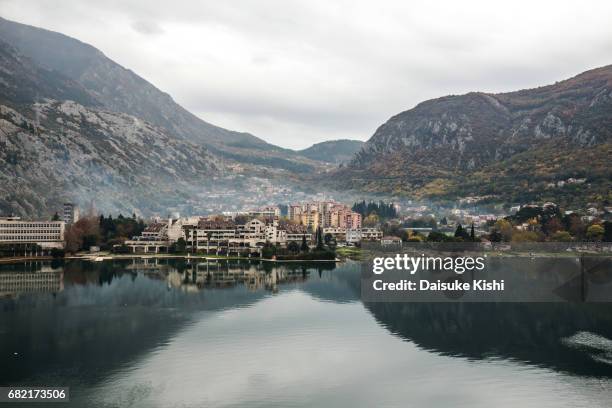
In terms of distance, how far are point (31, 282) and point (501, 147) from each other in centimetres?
11411

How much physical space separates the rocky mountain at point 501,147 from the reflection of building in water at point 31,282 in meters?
69.2

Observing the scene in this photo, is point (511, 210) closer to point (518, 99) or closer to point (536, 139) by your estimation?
point (536, 139)

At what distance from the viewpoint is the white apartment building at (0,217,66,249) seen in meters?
66.7

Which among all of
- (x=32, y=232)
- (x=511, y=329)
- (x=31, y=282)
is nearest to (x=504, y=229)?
(x=511, y=329)

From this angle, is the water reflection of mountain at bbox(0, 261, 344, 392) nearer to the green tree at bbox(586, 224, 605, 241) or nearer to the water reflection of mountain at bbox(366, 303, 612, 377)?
the water reflection of mountain at bbox(366, 303, 612, 377)

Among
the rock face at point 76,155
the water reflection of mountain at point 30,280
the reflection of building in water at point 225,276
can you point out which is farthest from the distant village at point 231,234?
the rock face at point 76,155

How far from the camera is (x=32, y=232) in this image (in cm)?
6762

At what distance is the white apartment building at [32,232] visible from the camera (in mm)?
66688

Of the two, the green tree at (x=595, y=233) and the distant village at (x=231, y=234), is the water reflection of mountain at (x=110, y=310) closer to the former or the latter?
the distant village at (x=231, y=234)

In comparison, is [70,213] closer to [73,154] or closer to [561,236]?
[73,154]

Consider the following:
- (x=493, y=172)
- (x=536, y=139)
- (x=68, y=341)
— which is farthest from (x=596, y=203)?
(x=68, y=341)

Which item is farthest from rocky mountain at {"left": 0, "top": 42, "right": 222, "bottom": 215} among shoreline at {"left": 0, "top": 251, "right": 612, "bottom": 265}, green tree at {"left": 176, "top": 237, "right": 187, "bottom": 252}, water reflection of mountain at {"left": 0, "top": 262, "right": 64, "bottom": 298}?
water reflection of mountain at {"left": 0, "top": 262, "right": 64, "bottom": 298}

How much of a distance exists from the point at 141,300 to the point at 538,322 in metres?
20.8

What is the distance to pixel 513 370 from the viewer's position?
2198cm
